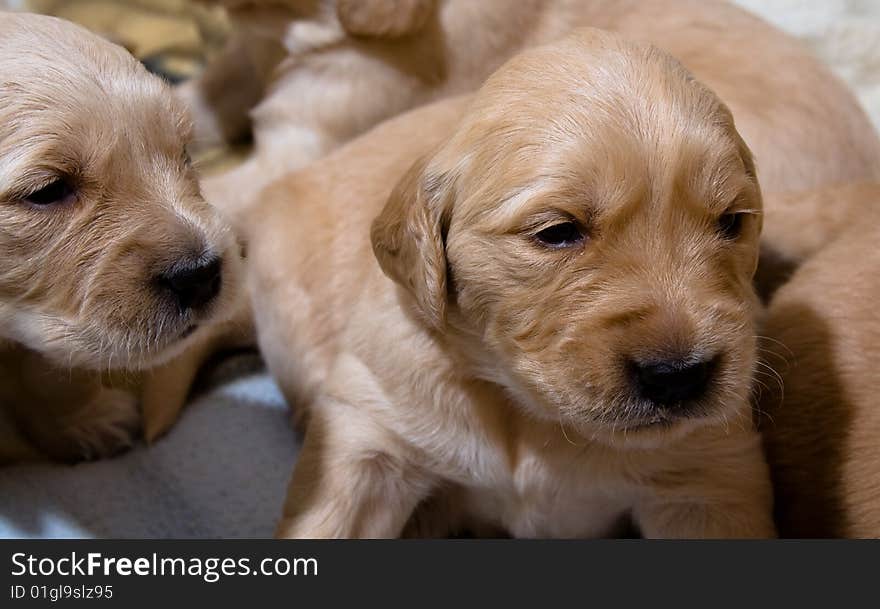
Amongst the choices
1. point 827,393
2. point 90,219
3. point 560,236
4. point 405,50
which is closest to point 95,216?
point 90,219

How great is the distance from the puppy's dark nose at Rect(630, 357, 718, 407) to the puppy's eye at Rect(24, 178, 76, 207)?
1058mm

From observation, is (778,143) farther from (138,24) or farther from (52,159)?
(138,24)

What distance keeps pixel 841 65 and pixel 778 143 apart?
128 centimetres

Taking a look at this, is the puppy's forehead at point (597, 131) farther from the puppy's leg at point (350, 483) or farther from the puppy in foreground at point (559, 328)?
the puppy's leg at point (350, 483)

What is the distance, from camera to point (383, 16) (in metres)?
3.14

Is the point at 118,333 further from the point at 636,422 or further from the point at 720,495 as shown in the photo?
the point at 720,495

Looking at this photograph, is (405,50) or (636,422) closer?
(636,422)

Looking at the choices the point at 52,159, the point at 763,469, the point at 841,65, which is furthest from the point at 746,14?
the point at 52,159

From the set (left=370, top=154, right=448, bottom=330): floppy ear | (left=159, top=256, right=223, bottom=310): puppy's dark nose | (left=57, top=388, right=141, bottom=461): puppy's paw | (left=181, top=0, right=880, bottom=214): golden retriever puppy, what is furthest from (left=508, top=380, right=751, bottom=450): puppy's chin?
(left=181, top=0, right=880, bottom=214): golden retriever puppy

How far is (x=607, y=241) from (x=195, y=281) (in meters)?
0.77

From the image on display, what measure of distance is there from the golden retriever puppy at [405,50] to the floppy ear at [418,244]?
1.33 metres

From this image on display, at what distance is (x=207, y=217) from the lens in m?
2.02

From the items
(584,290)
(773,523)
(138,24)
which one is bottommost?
(138,24)

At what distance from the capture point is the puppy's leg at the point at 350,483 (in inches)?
80.7
